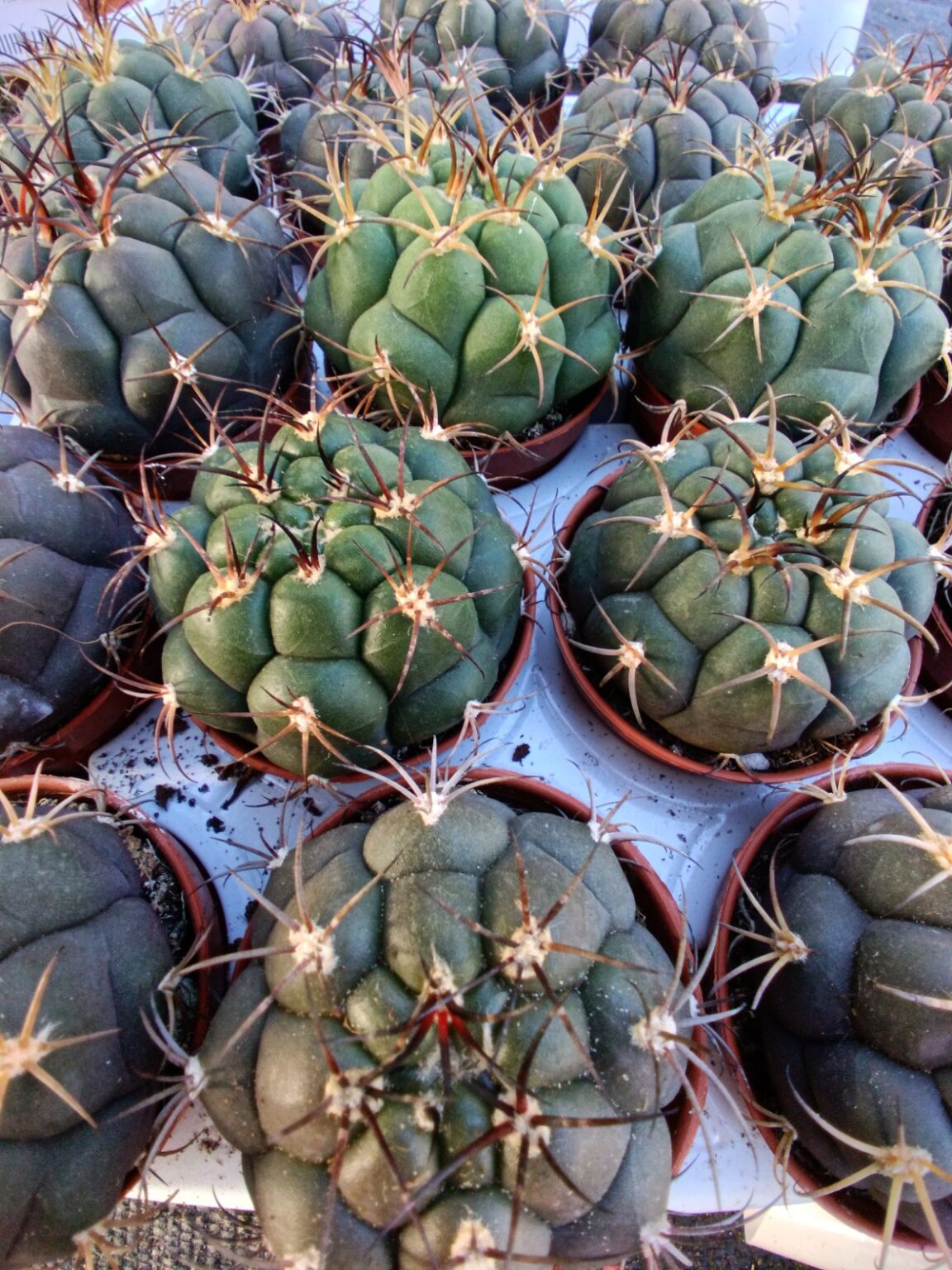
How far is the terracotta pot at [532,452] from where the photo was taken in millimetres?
1017

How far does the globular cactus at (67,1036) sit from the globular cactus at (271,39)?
141 cm

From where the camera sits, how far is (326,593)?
0.66 m

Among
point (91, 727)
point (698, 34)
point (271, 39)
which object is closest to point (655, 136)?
point (698, 34)

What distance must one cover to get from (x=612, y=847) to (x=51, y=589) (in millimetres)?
627

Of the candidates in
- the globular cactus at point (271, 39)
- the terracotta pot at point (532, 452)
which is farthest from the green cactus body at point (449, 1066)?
the globular cactus at point (271, 39)

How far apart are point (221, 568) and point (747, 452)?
0.49 m

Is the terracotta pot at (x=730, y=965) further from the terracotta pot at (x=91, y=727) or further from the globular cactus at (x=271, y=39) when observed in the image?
the globular cactus at (x=271, y=39)

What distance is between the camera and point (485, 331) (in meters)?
0.87

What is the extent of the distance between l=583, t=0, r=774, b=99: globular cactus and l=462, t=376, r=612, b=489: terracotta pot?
29.4 inches

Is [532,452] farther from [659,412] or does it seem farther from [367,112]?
[367,112]

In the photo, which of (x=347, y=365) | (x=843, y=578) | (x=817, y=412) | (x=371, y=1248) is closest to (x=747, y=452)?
(x=843, y=578)

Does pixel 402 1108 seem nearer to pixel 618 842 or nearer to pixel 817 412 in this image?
pixel 618 842

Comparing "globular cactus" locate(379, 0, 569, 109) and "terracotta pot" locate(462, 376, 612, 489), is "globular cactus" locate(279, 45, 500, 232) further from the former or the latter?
"terracotta pot" locate(462, 376, 612, 489)

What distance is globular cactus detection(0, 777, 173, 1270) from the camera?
572mm
